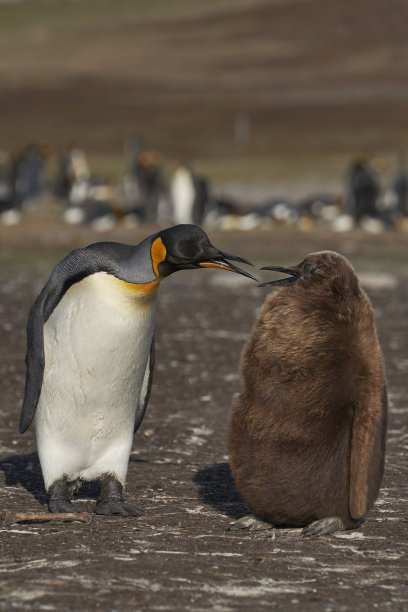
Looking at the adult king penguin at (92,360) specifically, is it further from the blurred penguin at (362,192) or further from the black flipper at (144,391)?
the blurred penguin at (362,192)

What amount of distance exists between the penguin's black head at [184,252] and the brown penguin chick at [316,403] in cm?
30

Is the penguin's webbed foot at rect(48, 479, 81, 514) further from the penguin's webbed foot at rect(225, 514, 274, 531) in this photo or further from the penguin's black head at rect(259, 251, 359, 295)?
the penguin's black head at rect(259, 251, 359, 295)

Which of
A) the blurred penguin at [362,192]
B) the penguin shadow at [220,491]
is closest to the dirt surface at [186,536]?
the penguin shadow at [220,491]

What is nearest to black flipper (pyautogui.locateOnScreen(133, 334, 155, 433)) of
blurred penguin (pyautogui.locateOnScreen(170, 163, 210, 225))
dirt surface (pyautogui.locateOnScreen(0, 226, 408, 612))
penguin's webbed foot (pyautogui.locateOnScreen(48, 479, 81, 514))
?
dirt surface (pyautogui.locateOnScreen(0, 226, 408, 612))

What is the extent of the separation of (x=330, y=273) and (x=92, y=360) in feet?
3.48

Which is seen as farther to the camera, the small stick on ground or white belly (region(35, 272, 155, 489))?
white belly (region(35, 272, 155, 489))

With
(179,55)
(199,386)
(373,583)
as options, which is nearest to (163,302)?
(199,386)

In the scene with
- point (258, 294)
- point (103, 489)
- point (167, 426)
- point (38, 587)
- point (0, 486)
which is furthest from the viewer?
point (258, 294)

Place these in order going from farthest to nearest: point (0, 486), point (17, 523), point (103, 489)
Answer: point (0, 486) < point (103, 489) < point (17, 523)

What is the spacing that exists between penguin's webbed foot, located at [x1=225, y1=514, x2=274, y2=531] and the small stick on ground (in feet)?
1.92

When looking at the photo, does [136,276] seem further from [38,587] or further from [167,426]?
[167,426]

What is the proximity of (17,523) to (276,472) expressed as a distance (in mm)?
1038

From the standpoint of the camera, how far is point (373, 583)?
11.8 ft

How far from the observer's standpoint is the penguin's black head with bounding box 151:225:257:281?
4.23 metres
